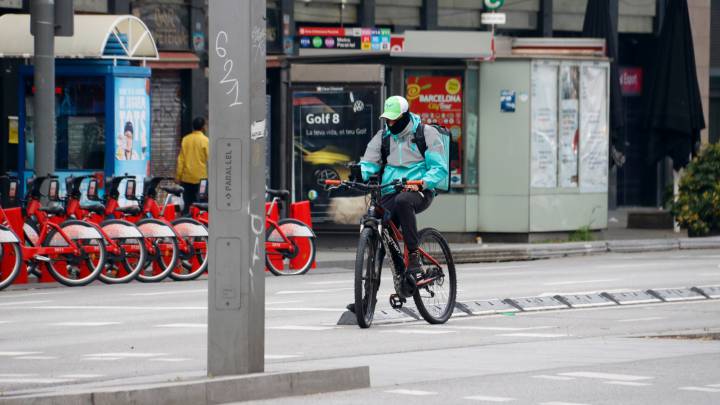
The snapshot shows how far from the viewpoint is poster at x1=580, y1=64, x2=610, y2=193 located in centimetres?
2519

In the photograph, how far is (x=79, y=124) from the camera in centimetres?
2286

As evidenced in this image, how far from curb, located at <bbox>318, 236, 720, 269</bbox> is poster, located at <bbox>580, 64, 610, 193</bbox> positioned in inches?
41.2

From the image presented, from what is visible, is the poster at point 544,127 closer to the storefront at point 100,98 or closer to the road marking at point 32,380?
the storefront at point 100,98

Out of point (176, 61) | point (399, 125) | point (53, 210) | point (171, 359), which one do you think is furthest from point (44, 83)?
point (171, 359)

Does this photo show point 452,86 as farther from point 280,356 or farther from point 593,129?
point 280,356

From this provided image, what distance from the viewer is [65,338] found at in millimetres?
12859

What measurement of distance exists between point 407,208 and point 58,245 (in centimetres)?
619

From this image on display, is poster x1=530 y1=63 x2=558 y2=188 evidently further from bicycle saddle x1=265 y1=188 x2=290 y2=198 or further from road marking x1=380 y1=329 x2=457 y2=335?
road marking x1=380 y1=329 x2=457 y2=335

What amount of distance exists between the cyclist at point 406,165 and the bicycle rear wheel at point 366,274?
0.18 metres

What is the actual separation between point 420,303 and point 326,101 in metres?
10.7

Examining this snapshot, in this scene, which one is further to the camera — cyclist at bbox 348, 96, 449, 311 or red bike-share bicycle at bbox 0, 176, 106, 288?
red bike-share bicycle at bbox 0, 176, 106, 288

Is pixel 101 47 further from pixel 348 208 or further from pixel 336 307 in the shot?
pixel 336 307

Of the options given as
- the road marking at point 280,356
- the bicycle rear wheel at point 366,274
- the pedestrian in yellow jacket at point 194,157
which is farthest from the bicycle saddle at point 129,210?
the road marking at point 280,356

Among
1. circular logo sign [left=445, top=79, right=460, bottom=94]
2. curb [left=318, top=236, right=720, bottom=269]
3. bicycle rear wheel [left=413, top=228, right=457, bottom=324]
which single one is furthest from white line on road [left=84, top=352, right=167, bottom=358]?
circular logo sign [left=445, top=79, right=460, bottom=94]
